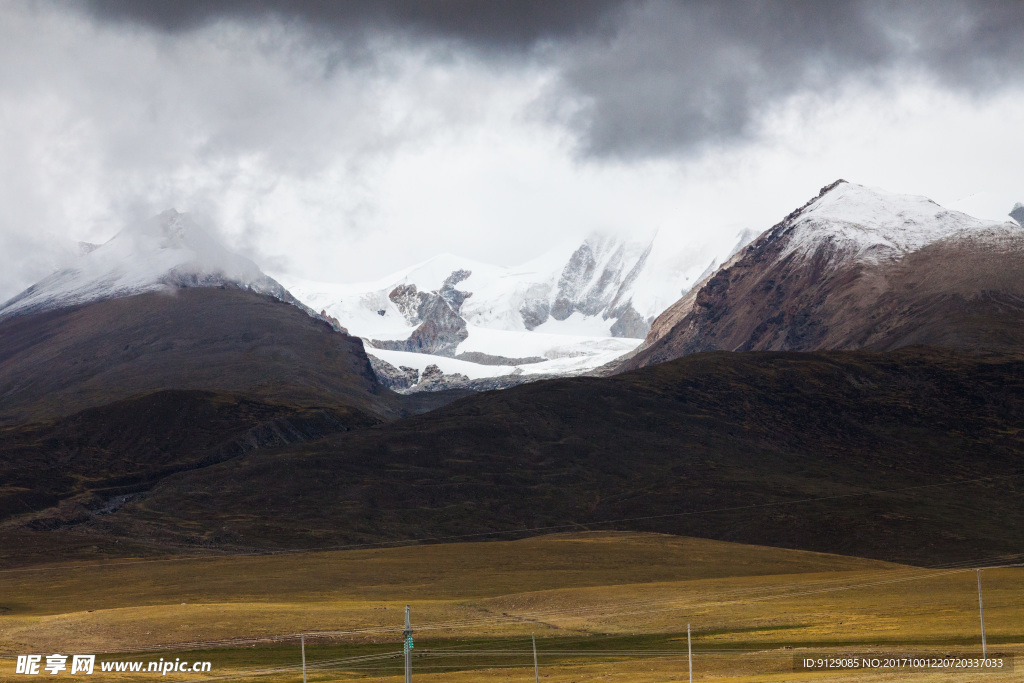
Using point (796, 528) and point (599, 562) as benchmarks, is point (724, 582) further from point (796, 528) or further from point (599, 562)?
point (796, 528)

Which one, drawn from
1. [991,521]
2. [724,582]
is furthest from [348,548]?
[991,521]

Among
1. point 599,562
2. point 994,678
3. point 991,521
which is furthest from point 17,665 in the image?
point 991,521

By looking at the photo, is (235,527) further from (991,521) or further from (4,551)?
(991,521)

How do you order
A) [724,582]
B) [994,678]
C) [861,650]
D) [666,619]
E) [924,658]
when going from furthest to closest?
1. [724,582]
2. [666,619]
3. [861,650]
4. [924,658]
5. [994,678]

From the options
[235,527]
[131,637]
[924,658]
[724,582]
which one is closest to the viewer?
[924,658]

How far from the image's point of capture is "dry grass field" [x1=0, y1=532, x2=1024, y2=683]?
77188mm

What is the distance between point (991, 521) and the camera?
7229 inches

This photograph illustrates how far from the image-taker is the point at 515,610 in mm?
115938

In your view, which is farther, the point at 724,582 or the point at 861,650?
the point at 724,582

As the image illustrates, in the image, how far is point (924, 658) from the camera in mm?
67438

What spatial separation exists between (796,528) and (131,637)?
112m

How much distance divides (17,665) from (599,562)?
92.3 m

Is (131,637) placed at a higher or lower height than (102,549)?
lower

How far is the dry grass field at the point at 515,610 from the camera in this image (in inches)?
3039
